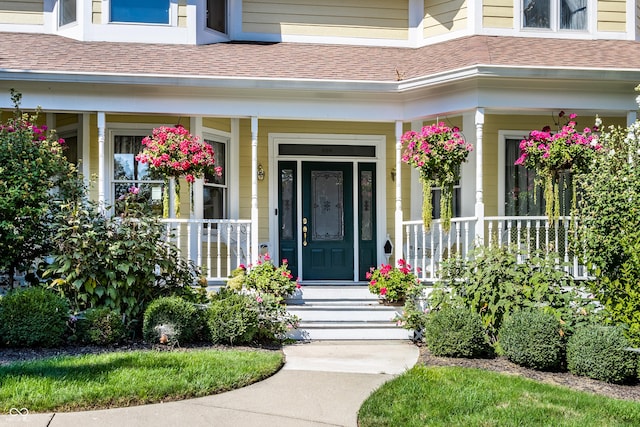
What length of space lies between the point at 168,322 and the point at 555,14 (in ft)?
26.6

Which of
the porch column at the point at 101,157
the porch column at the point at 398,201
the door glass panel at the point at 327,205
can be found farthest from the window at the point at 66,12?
the porch column at the point at 398,201

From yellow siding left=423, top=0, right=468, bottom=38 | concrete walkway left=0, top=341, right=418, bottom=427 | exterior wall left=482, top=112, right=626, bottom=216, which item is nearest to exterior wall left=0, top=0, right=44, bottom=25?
yellow siding left=423, top=0, right=468, bottom=38

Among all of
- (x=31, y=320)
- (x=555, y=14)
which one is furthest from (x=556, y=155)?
(x=31, y=320)

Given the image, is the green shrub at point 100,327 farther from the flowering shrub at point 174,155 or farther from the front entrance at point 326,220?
the front entrance at point 326,220

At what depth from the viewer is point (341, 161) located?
10.6 meters

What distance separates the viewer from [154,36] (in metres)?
10.3

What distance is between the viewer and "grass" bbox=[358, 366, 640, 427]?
4547 millimetres

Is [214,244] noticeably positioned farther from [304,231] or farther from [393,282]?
[393,282]

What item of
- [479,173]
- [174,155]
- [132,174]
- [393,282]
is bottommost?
[393,282]

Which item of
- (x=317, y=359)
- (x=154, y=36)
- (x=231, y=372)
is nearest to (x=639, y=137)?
(x=317, y=359)

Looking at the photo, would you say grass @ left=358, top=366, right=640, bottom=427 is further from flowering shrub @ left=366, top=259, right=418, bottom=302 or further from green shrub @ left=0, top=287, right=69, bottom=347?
green shrub @ left=0, top=287, right=69, bottom=347

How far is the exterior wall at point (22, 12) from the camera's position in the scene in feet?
34.2

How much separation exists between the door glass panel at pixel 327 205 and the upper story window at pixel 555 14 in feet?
13.6

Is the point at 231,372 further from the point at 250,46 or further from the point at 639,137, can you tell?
the point at 250,46
